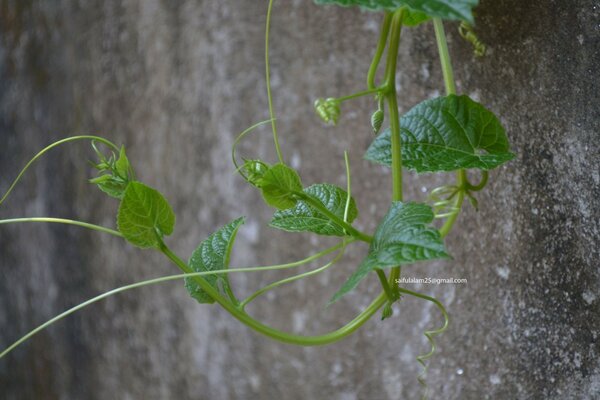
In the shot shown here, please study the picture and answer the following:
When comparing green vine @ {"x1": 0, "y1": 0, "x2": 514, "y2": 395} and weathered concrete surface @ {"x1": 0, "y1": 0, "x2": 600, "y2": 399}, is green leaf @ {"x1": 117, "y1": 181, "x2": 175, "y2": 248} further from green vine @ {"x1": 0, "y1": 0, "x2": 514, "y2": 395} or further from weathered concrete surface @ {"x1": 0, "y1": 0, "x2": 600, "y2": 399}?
weathered concrete surface @ {"x1": 0, "y1": 0, "x2": 600, "y2": 399}

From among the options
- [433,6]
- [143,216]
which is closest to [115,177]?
[143,216]

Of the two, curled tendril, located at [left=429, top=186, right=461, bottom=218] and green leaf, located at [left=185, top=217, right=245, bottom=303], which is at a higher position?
curled tendril, located at [left=429, top=186, right=461, bottom=218]

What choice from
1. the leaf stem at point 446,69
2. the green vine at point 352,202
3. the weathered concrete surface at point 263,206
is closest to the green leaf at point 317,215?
the green vine at point 352,202

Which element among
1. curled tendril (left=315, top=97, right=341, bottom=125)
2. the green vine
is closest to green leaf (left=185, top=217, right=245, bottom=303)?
the green vine

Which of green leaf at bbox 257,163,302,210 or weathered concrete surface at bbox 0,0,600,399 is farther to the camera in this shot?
weathered concrete surface at bbox 0,0,600,399

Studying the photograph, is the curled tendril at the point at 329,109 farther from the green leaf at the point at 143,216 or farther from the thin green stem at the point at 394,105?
the green leaf at the point at 143,216

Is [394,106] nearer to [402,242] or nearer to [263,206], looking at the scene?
[402,242]

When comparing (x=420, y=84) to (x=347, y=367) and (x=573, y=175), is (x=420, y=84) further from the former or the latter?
(x=347, y=367)
